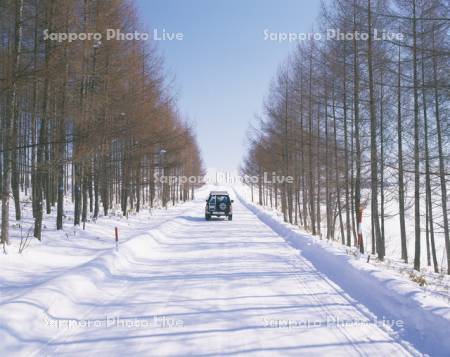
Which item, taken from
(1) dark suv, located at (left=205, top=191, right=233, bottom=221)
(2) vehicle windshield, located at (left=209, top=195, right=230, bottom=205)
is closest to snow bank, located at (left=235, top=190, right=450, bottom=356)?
(1) dark suv, located at (left=205, top=191, right=233, bottom=221)

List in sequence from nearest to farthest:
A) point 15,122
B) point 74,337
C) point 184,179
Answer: point 74,337
point 15,122
point 184,179

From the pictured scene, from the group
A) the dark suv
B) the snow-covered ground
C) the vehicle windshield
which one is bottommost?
the snow-covered ground

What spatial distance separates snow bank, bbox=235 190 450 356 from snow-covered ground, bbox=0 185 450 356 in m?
0.02

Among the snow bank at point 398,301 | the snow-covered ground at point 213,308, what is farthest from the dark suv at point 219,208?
the snow bank at point 398,301

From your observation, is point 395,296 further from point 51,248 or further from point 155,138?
point 155,138

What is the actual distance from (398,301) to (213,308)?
9.43ft

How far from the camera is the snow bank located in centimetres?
477

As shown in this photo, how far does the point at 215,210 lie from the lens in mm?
26234

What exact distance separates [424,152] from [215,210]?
1343 cm

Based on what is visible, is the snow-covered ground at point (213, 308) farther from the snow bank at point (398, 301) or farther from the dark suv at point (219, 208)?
the dark suv at point (219, 208)

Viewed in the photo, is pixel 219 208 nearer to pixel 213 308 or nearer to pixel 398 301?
pixel 213 308

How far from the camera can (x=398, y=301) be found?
5.97m

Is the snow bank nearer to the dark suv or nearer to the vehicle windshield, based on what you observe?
the dark suv

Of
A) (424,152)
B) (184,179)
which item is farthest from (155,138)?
(184,179)
